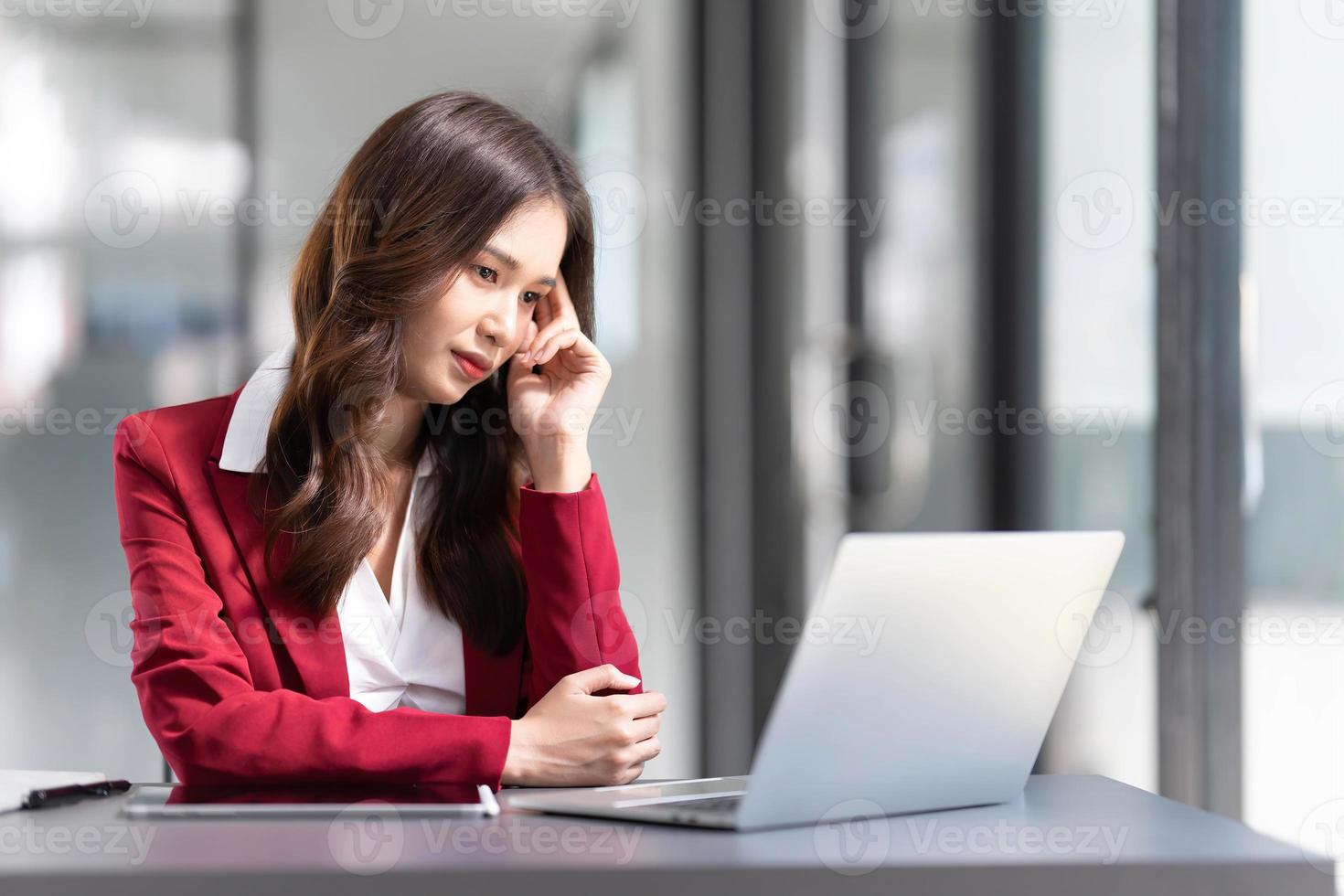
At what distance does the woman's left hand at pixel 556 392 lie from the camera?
1572mm

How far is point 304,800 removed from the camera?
1027 mm

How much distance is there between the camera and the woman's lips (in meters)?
1.55

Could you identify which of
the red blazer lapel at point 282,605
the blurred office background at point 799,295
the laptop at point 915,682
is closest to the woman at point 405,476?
the red blazer lapel at point 282,605

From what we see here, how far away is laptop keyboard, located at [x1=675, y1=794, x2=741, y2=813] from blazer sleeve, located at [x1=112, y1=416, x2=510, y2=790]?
232 mm

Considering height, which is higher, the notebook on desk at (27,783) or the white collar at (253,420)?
the white collar at (253,420)

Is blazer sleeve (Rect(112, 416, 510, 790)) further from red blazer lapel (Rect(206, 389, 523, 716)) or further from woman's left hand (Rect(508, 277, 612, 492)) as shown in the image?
woman's left hand (Rect(508, 277, 612, 492))

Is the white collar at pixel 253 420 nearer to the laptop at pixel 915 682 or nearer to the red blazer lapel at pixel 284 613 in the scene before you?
the red blazer lapel at pixel 284 613

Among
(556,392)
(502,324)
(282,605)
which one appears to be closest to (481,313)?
(502,324)

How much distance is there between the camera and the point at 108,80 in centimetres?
295

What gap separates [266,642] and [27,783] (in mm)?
412

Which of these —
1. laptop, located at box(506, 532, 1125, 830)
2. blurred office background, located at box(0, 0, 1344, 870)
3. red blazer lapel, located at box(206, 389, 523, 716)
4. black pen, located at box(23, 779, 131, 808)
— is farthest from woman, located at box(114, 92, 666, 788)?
blurred office background, located at box(0, 0, 1344, 870)

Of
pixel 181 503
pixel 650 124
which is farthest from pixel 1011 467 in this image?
pixel 181 503

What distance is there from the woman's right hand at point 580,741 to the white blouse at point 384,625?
12.5 inches

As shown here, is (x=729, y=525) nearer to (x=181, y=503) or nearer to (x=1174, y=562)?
(x=1174, y=562)
